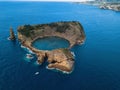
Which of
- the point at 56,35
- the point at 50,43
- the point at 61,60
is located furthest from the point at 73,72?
the point at 56,35

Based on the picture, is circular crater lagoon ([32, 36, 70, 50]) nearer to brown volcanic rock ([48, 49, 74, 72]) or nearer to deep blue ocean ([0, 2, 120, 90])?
deep blue ocean ([0, 2, 120, 90])

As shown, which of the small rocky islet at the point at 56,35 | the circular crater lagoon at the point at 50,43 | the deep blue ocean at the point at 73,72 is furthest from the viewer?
the circular crater lagoon at the point at 50,43

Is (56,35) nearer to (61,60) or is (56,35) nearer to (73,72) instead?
(61,60)

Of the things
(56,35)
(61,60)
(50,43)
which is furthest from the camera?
(56,35)

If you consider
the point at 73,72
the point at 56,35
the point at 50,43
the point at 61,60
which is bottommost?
the point at 56,35

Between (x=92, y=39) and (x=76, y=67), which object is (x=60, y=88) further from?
(x=92, y=39)

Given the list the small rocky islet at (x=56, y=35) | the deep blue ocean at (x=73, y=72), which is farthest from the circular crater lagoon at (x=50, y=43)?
the deep blue ocean at (x=73, y=72)

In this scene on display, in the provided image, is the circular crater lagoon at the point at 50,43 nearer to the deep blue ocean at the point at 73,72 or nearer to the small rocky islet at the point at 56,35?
the small rocky islet at the point at 56,35
